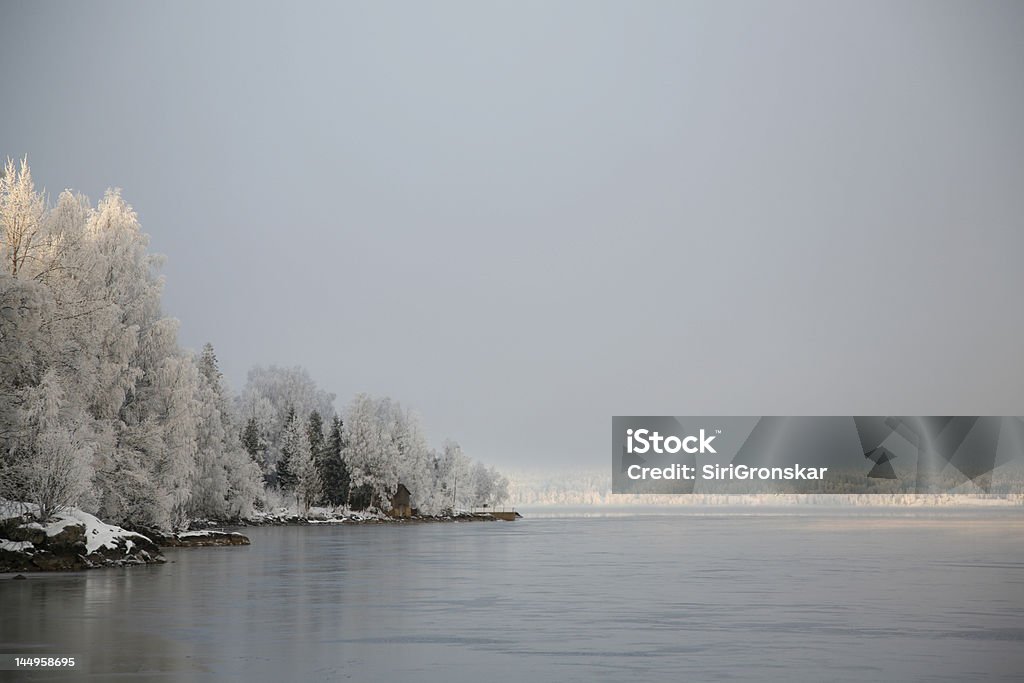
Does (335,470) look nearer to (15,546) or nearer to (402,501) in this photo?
(402,501)

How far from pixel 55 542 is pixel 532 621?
2231 centimetres

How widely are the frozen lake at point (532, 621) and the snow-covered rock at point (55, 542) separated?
6.24 ft

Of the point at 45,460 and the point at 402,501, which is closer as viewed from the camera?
the point at 45,460

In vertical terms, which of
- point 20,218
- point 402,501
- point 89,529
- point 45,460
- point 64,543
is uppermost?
point 20,218

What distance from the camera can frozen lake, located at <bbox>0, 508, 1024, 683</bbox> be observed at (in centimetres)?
1662

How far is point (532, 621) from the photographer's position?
23.2 m

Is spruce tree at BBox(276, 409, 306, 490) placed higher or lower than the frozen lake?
higher

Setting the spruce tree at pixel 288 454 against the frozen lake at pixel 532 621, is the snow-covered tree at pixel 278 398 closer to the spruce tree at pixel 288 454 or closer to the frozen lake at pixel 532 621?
the spruce tree at pixel 288 454

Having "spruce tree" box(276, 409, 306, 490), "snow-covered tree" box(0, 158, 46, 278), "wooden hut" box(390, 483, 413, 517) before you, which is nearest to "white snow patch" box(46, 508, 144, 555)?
"snow-covered tree" box(0, 158, 46, 278)

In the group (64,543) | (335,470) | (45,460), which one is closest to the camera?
(45,460)

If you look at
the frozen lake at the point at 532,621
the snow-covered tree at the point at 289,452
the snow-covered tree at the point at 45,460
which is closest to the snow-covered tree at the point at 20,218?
the snow-covered tree at the point at 45,460

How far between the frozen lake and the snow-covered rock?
1903 millimetres

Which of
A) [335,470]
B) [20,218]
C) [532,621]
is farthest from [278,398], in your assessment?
[532,621]

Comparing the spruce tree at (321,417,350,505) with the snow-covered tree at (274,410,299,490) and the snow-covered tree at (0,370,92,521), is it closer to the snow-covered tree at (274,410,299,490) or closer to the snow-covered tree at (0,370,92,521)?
the snow-covered tree at (274,410,299,490)
